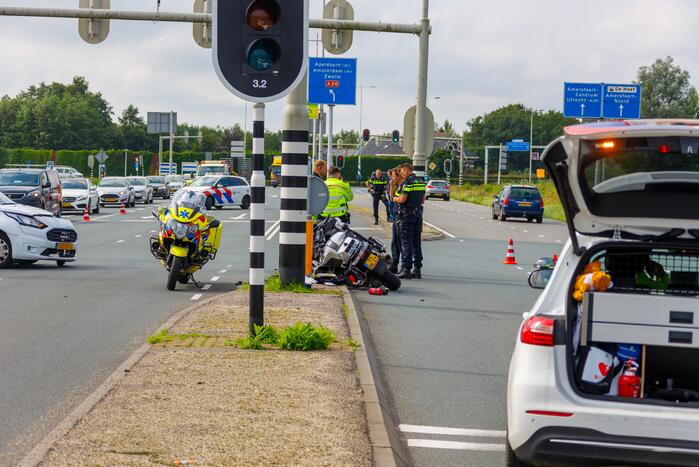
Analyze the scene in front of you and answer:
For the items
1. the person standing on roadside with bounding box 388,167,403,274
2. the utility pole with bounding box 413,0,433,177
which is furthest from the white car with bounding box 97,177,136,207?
the person standing on roadside with bounding box 388,167,403,274

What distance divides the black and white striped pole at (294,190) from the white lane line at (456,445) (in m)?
7.71

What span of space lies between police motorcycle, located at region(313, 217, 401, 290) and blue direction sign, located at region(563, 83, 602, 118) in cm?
3449

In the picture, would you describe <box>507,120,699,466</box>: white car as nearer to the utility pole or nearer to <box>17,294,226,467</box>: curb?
<box>17,294,226,467</box>: curb

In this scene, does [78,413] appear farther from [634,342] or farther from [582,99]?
[582,99]

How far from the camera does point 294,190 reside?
14617 mm

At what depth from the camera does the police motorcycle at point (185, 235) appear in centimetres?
1553

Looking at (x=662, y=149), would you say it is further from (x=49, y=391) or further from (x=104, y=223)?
(x=104, y=223)

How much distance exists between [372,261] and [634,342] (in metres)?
10.7

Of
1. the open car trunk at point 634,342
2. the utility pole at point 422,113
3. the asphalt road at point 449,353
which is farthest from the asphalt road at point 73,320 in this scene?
the utility pole at point 422,113

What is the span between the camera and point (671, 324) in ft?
17.9

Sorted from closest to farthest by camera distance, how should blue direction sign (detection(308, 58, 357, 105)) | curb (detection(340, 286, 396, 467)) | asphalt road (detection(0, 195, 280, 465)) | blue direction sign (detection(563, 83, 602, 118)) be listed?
1. curb (detection(340, 286, 396, 467))
2. asphalt road (detection(0, 195, 280, 465))
3. blue direction sign (detection(308, 58, 357, 105))
4. blue direction sign (detection(563, 83, 602, 118))

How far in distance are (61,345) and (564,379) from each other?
6.33 m

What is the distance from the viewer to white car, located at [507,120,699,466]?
5.14 metres

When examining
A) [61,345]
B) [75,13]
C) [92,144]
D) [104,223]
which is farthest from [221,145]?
[61,345]
